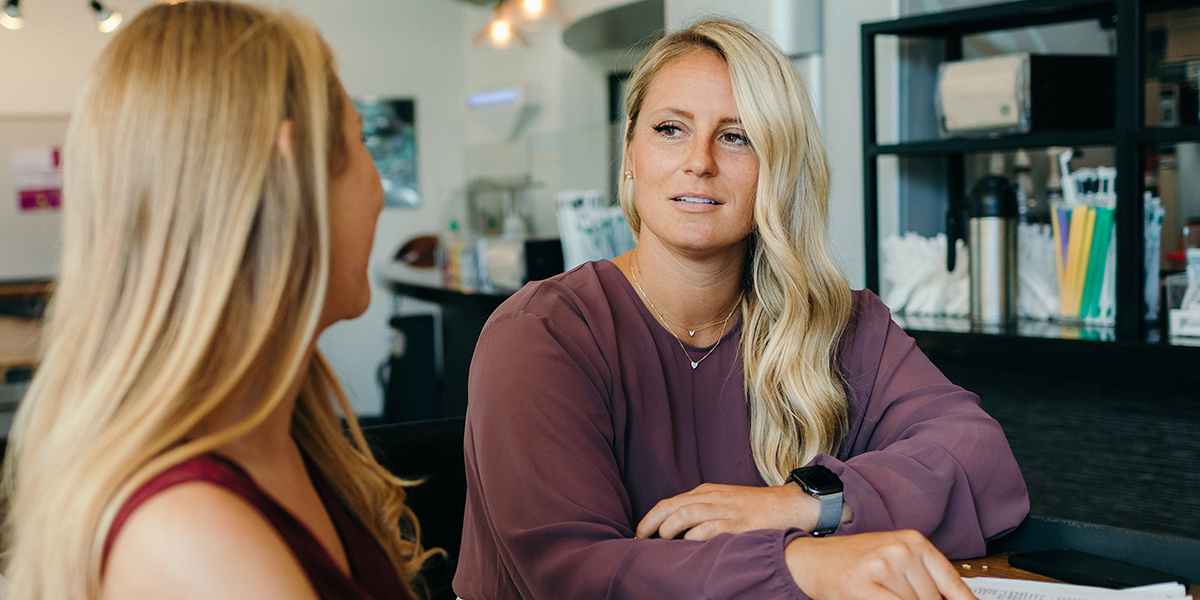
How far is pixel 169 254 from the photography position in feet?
1.88

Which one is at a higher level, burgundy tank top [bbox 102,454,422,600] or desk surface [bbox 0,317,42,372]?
burgundy tank top [bbox 102,454,422,600]

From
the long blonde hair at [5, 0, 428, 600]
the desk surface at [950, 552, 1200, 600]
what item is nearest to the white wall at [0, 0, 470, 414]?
the desk surface at [950, 552, 1200, 600]

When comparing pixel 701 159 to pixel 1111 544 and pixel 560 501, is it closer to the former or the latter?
pixel 560 501

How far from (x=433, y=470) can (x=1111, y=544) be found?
3.15 feet

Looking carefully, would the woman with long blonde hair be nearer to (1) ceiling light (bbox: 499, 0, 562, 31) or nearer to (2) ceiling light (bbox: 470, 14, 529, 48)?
(1) ceiling light (bbox: 499, 0, 562, 31)

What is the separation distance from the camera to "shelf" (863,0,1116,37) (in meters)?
2.14

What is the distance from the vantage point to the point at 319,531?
2.44ft

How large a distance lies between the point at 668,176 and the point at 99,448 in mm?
984

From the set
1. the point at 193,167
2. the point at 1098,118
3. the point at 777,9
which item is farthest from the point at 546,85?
the point at 193,167

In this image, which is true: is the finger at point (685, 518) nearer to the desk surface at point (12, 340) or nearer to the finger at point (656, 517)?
the finger at point (656, 517)

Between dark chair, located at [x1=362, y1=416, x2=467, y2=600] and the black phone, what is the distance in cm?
81

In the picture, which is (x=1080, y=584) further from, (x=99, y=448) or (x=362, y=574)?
(x=99, y=448)

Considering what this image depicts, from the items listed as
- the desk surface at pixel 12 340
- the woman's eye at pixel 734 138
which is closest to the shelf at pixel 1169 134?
the woman's eye at pixel 734 138

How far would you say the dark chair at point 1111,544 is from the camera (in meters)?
1.06
